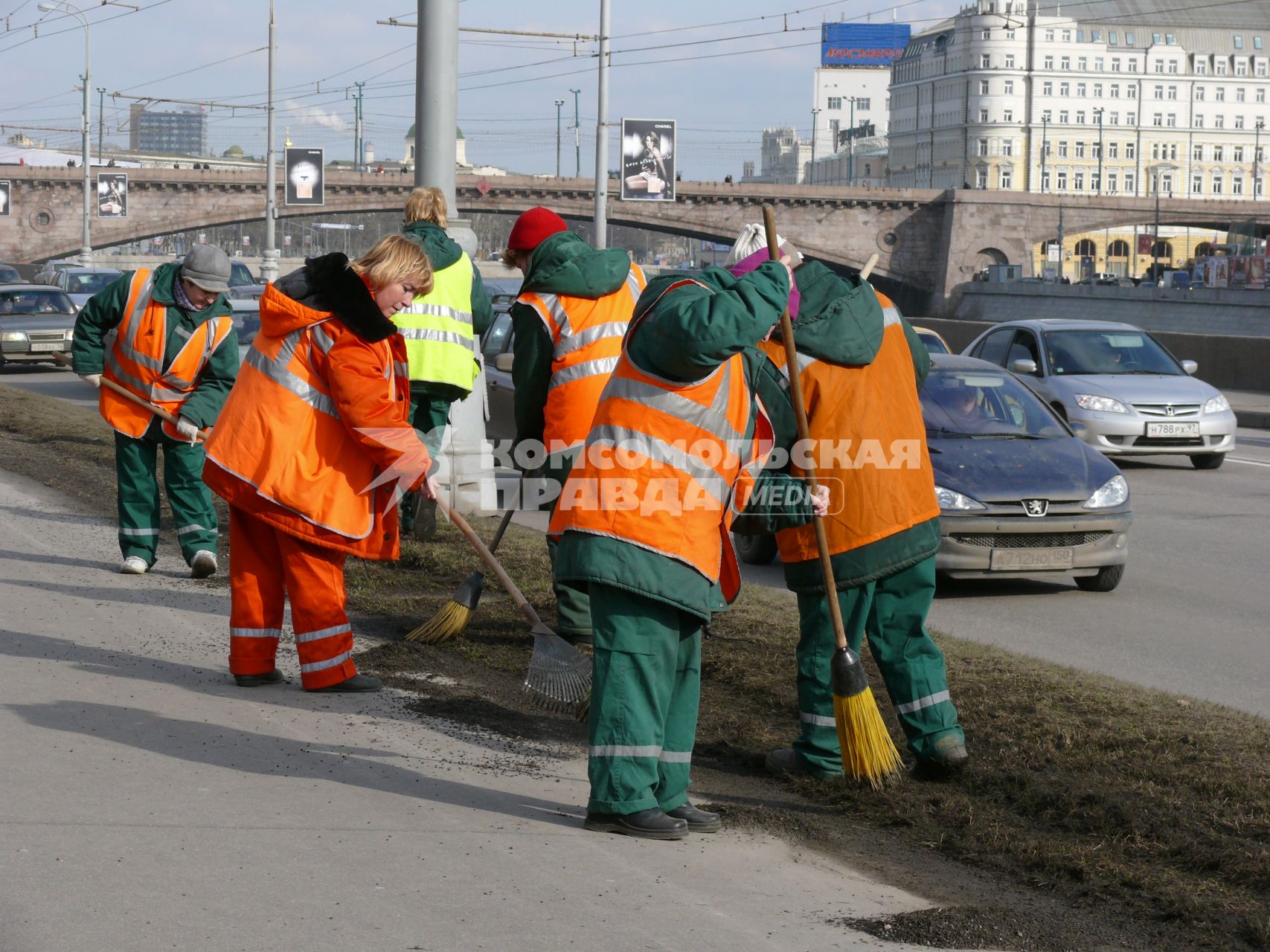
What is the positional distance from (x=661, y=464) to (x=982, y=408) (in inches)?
263

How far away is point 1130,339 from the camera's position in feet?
57.1

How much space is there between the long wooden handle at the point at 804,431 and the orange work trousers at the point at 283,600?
6.39 feet

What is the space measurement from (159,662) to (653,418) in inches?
123

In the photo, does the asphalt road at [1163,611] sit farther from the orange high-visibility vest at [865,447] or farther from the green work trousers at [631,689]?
the green work trousers at [631,689]

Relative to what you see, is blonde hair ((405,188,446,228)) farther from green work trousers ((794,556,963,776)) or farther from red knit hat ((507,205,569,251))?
green work trousers ((794,556,963,776))

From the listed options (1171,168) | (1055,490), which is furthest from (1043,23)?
(1055,490)

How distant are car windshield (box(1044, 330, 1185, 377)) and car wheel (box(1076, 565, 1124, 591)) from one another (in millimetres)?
7278

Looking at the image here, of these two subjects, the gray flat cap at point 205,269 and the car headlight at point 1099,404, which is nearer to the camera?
the gray flat cap at point 205,269

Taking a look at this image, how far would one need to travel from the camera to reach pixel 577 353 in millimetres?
6445

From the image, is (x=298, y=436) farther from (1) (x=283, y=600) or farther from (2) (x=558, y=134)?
(2) (x=558, y=134)

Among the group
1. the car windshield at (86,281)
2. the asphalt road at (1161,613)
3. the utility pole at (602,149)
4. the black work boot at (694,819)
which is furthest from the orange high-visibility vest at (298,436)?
the utility pole at (602,149)

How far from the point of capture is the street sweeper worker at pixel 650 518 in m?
4.31

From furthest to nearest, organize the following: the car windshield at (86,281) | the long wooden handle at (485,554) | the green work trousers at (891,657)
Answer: the car windshield at (86,281)
the long wooden handle at (485,554)
the green work trousers at (891,657)

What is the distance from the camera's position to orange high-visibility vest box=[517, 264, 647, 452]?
6.42 m
